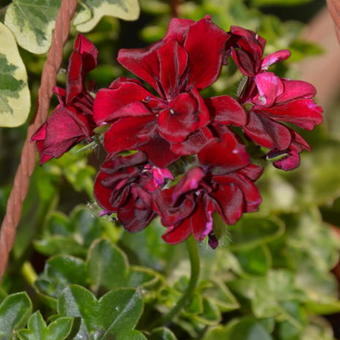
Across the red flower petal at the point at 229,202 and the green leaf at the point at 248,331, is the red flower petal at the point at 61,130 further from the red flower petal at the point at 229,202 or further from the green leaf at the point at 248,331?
the green leaf at the point at 248,331

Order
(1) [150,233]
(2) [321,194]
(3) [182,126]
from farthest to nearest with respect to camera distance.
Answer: (2) [321,194] → (1) [150,233] → (3) [182,126]

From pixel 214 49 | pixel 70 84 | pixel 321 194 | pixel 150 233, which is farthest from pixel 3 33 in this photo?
pixel 321 194

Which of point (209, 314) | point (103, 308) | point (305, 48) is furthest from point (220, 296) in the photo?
point (305, 48)

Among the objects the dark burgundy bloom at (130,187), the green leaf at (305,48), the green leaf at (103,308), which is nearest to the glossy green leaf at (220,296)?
the green leaf at (103,308)

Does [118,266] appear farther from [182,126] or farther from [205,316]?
[182,126]

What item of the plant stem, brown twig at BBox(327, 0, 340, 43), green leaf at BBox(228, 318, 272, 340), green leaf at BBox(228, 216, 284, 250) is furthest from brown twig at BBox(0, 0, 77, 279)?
the plant stem

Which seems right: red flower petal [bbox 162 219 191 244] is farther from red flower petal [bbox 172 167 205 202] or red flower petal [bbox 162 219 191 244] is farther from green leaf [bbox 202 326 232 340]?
green leaf [bbox 202 326 232 340]
